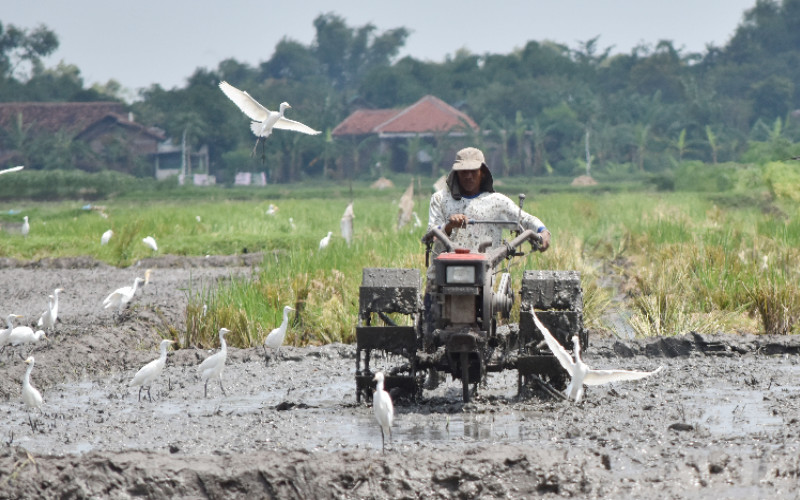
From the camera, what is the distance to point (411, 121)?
62844mm

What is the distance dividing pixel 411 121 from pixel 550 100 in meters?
9.10

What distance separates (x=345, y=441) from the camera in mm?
5961

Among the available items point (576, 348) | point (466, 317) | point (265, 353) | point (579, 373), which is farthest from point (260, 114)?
point (579, 373)

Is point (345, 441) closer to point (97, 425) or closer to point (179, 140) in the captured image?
point (97, 425)

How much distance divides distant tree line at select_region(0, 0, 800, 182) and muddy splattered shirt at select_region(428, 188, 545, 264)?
44.0 metres

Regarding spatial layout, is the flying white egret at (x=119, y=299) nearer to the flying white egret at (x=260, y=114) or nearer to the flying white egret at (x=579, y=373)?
the flying white egret at (x=260, y=114)

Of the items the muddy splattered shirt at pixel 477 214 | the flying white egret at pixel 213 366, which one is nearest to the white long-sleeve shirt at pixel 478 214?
the muddy splattered shirt at pixel 477 214

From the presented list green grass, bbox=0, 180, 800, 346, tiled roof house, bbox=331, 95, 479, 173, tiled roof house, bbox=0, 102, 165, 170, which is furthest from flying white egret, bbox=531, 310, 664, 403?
tiled roof house, bbox=0, 102, 165, 170

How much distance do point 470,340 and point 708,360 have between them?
307 cm

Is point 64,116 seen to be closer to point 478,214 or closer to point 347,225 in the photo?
point 347,225

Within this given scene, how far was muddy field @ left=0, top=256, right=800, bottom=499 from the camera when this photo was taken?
496cm

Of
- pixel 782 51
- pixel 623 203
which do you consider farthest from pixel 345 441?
pixel 782 51

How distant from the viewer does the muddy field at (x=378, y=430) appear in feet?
16.3

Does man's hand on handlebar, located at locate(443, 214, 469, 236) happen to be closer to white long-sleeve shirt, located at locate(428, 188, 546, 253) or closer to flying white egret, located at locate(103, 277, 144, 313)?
white long-sleeve shirt, located at locate(428, 188, 546, 253)
